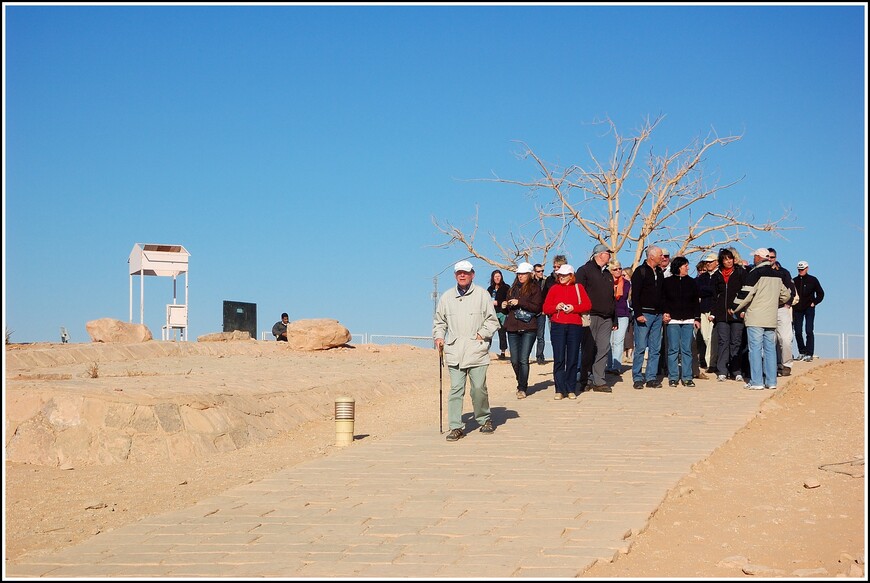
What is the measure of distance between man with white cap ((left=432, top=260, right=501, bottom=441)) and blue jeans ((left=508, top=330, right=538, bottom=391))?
3.27 meters

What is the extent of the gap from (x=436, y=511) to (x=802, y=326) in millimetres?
14411

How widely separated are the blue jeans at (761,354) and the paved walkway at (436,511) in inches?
107

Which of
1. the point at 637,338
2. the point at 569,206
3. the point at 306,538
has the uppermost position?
the point at 569,206

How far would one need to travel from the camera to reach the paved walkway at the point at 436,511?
21.6ft

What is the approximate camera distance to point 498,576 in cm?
615

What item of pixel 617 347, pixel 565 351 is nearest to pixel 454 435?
pixel 565 351

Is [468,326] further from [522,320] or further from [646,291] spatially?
[646,291]

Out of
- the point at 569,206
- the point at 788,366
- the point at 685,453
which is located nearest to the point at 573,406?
the point at 685,453

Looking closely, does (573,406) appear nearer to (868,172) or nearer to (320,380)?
(320,380)

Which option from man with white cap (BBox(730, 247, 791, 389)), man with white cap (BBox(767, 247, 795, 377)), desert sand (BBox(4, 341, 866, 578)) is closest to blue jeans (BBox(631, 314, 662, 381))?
desert sand (BBox(4, 341, 866, 578))

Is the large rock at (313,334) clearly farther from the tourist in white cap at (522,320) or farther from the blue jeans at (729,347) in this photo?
the blue jeans at (729,347)

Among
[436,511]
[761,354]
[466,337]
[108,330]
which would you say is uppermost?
[466,337]

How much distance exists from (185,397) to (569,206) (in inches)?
572

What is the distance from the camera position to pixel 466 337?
11648mm
